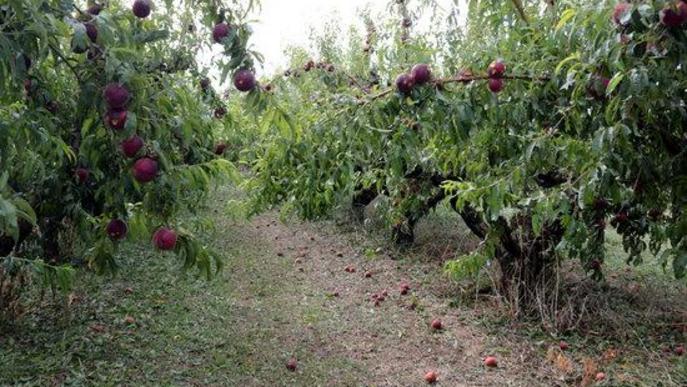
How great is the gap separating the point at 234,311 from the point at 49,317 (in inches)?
57.2

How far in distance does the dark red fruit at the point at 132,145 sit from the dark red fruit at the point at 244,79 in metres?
0.33

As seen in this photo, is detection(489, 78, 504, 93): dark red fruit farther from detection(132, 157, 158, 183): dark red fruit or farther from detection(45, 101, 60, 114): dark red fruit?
detection(45, 101, 60, 114): dark red fruit

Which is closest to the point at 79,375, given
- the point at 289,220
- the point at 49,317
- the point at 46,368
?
the point at 46,368

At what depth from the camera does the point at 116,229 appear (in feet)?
6.57

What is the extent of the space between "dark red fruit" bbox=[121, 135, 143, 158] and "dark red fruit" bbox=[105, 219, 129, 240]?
0.43m

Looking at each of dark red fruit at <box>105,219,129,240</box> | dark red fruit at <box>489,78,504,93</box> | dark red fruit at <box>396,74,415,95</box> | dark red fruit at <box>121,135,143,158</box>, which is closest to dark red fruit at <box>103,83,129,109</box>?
dark red fruit at <box>121,135,143,158</box>

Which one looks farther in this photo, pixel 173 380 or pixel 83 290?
pixel 83 290

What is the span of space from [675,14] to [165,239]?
162cm

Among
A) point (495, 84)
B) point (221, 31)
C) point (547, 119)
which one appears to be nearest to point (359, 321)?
point (547, 119)

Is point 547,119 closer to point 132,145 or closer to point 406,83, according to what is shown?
point 406,83

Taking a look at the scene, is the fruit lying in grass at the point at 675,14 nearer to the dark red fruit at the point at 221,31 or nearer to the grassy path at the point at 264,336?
the dark red fruit at the point at 221,31

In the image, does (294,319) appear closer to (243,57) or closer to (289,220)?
(243,57)

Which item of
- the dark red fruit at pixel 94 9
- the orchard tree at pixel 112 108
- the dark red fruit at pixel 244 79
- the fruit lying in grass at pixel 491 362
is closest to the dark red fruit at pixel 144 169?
the orchard tree at pixel 112 108

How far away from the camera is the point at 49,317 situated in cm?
445
